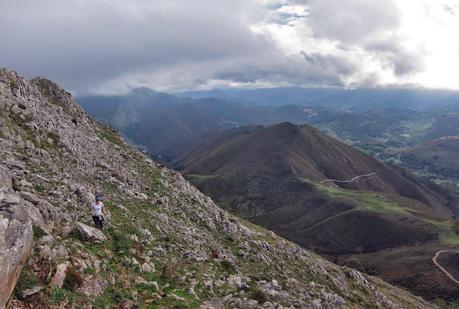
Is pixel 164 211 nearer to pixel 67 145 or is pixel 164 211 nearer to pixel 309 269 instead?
pixel 67 145

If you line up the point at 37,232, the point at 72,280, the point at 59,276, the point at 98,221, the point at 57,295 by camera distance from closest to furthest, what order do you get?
the point at 57,295
the point at 59,276
the point at 72,280
the point at 37,232
the point at 98,221

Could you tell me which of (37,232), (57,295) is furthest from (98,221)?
(57,295)

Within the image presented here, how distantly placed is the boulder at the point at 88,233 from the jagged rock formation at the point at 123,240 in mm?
643

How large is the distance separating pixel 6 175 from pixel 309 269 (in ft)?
166

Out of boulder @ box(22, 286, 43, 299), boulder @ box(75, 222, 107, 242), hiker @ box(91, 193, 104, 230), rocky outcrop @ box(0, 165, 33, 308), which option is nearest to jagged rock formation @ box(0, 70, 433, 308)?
boulder @ box(22, 286, 43, 299)

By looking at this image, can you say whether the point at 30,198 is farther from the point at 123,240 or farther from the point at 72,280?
the point at 72,280

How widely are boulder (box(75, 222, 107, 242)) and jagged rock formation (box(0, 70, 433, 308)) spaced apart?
643 millimetres

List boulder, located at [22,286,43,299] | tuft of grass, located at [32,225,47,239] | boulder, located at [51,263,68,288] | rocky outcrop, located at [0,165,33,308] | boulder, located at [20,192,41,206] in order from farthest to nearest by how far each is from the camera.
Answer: boulder, located at [20,192,41,206]
tuft of grass, located at [32,225,47,239]
boulder, located at [51,263,68,288]
boulder, located at [22,286,43,299]
rocky outcrop, located at [0,165,33,308]

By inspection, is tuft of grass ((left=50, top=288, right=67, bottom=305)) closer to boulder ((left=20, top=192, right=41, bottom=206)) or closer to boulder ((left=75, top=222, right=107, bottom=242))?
boulder ((left=75, top=222, right=107, bottom=242))

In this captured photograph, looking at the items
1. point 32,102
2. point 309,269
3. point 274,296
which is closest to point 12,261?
point 274,296

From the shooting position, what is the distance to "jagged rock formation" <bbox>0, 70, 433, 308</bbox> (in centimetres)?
2812

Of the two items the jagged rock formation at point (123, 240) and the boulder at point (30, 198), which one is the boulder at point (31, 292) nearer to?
the jagged rock formation at point (123, 240)

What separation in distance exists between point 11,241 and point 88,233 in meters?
10.7

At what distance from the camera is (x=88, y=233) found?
33.9 m
